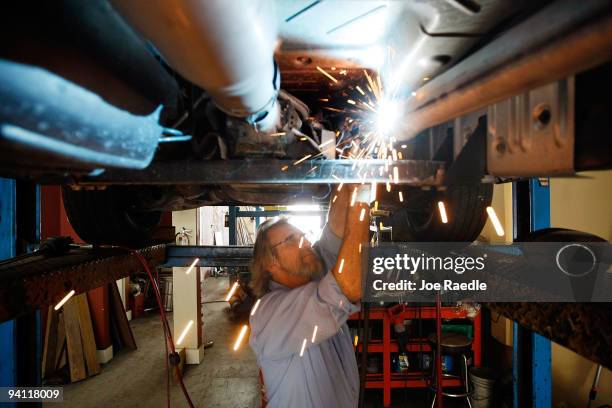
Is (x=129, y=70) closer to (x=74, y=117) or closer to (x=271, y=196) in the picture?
(x=74, y=117)

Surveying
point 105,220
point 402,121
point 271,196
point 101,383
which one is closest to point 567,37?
point 402,121

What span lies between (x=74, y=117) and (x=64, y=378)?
18.2 feet

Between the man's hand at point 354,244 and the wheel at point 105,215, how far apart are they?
1.47 m

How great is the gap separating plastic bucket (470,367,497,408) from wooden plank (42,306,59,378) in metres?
5.58

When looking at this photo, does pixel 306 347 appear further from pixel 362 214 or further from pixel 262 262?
pixel 362 214

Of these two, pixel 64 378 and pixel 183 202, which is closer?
pixel 183 202

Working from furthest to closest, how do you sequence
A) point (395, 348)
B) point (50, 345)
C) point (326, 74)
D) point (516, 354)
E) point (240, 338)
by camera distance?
1. point (240, 338)
2. point (50, 345)
3. point (395, 348)
4. point (516, 354)
5. point (326, 74)

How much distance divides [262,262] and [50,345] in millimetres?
4416

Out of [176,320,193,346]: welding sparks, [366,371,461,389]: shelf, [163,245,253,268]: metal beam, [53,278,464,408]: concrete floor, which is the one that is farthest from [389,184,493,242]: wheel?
[176,320,193,346]: welding sparks

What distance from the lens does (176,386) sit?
430 centimetres

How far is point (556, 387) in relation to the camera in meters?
3.40

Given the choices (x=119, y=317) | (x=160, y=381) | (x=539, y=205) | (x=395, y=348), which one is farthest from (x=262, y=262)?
(x=119, y=317)

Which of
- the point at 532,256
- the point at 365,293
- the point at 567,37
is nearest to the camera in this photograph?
the point at 567,37

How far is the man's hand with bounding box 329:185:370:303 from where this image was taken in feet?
4.77
